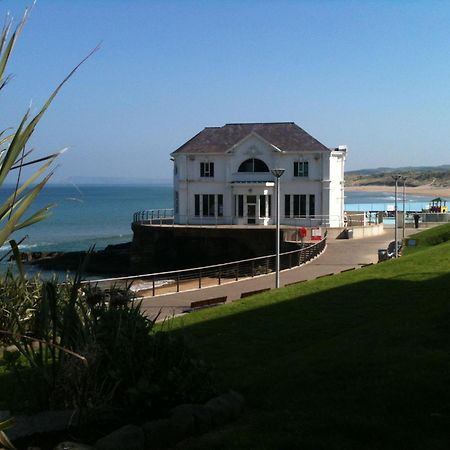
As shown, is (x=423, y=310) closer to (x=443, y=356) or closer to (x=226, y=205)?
(x=443, y=356)

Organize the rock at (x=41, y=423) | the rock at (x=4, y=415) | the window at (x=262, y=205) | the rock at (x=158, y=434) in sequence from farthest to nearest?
1. the window at (x=262, y=205)
2. the rock at (x=4, y=415)
3. the rock at (x=158, y=434)
4. the rock at (x=41, y=423)

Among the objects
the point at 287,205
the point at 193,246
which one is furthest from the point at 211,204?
the point at 193,246

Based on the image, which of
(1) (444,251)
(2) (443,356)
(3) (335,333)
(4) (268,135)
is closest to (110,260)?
(4) (268,135)

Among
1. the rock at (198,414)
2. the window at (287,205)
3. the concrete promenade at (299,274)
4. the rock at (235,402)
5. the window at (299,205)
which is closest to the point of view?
the rock at (198,414)

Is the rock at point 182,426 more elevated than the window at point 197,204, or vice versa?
the window at point 197,204

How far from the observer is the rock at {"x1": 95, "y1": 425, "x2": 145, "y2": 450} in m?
6.14

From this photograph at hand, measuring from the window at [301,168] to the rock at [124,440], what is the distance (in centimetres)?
4575

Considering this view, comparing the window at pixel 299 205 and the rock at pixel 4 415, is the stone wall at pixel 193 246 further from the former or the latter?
the rock at pixel 4 415

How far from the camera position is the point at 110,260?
187 ft

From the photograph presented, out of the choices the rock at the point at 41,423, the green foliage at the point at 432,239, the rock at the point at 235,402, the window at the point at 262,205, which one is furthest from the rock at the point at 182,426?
the window at the point at 262,205

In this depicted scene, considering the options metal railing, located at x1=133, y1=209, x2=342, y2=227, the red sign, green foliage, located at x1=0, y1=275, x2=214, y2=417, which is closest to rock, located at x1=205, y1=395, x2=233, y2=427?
green foliage, located at x1=0, y1=275, x2=214, y2=417

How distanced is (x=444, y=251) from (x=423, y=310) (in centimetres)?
1428

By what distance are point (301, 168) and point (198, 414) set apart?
149 feet

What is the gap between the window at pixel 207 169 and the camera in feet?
173
